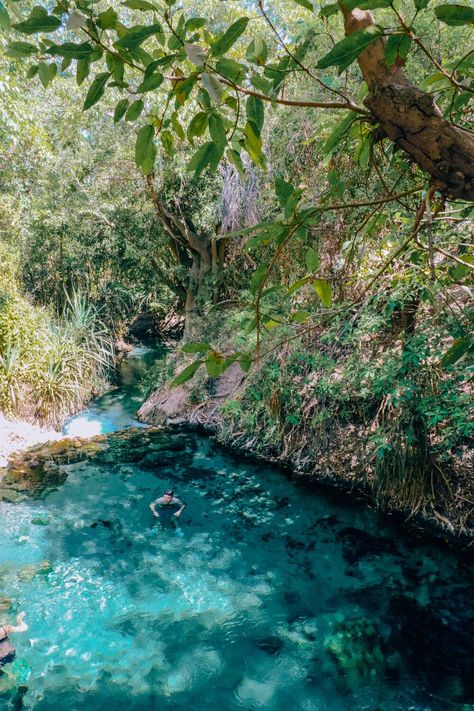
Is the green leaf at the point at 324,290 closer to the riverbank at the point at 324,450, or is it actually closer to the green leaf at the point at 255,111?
the green leaf at the point at 255,111

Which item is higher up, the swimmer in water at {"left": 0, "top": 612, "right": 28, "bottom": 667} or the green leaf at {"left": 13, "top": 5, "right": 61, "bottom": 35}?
the green leaf at {"left": 13, "top": 5, "right": 61, "bottom": 35}

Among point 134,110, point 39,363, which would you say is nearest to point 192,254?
point 39,363

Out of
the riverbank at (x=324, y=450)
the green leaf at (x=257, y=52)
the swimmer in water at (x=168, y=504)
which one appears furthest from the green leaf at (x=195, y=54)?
the swimmer in water at (x=168, y=504)

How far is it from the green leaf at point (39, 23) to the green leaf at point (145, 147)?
188 millimetres

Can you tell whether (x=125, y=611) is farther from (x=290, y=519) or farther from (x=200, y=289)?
(x=200, y=289)

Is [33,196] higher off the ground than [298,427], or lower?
higher

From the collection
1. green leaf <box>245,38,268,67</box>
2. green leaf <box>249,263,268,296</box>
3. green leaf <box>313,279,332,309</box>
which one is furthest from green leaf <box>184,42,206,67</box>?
green leaf <box>313,279,332,309</box>

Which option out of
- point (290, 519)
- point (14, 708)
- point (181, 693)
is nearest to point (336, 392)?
point (290, 519)

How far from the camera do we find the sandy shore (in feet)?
20.0

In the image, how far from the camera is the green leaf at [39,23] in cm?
69

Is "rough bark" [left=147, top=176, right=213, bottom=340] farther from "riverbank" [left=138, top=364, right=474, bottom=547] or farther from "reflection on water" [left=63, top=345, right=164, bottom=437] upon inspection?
"riverbank" [left=138, top=364, right=474, bottom=547]

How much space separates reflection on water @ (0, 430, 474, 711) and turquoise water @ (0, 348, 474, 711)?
10 millimetres

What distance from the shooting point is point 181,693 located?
2.95m

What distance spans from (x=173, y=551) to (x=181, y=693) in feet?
4.50
